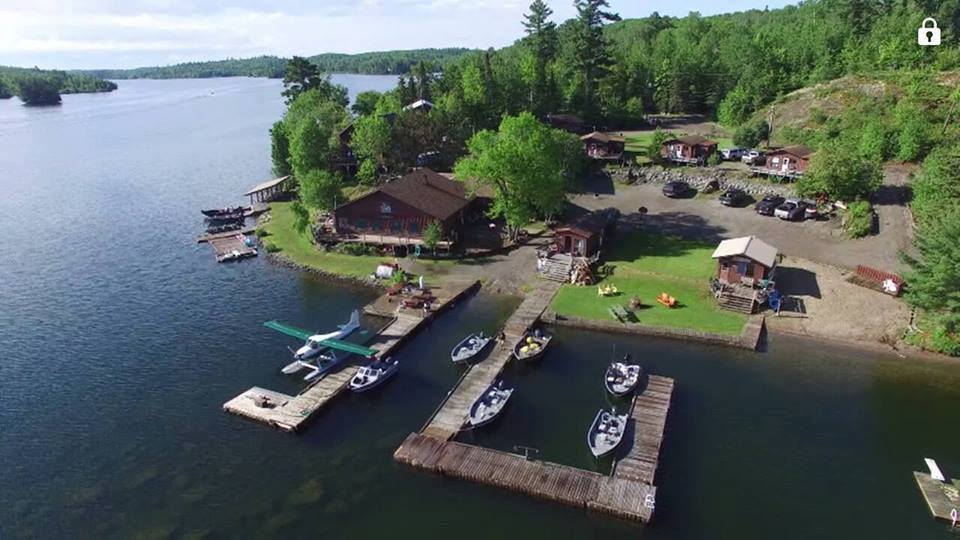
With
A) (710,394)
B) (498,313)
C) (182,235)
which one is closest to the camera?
(710,394)

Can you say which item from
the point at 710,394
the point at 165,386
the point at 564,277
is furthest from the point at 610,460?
the point at 165,386

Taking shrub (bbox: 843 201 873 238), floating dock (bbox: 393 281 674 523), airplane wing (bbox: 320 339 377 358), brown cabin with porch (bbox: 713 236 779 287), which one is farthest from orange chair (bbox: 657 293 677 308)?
airplane wing (bbox: 320 339 377 358)

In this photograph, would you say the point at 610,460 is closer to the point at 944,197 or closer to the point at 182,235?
the point at 944,197

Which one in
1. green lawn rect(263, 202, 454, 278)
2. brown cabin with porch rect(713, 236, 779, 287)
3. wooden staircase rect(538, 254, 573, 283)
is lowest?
green lawn rect(263, 202, 454, 278)

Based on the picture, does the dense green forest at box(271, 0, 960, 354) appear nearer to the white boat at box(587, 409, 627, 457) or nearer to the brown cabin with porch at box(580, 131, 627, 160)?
the brown cabin with porch at box(580, 131, 627, 160)

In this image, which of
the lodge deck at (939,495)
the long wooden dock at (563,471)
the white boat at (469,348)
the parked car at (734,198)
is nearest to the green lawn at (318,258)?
the white boat at (469,348)

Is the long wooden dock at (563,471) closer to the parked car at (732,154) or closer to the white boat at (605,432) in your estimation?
the white boat at (605,432)
